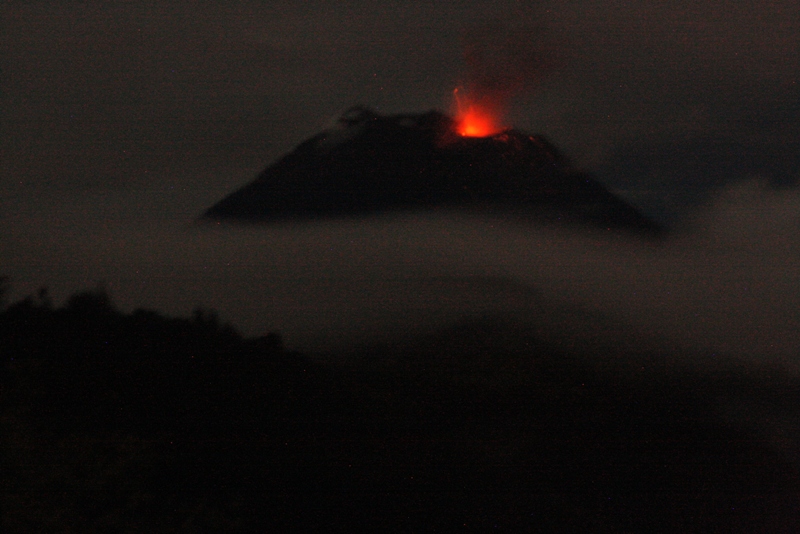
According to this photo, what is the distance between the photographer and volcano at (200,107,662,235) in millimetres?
32250

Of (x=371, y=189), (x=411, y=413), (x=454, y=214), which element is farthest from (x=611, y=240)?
(x=411, y=413)

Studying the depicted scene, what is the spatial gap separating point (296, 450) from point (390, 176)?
2792 cm

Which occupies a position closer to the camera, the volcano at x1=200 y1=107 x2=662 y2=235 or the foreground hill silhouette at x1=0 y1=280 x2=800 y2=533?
the foreground hill silhouette at x1=0 y1=280 x2=800 y2=533

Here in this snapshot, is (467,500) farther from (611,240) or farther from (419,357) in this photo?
(611,240)

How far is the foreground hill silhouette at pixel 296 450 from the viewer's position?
5.88 m

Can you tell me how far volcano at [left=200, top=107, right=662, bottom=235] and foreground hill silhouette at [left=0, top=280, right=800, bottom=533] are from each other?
830 inches

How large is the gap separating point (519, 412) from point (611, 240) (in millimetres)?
33019

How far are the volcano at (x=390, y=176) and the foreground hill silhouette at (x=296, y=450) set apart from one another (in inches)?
830

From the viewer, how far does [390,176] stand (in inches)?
1344

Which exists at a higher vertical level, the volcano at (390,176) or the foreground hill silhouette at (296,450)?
A: the volcano at (390,176)

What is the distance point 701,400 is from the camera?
53.1ft

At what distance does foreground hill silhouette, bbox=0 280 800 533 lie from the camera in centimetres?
588

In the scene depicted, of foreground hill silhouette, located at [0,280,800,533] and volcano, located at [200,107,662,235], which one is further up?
volcano, located at [200,107,662,235]

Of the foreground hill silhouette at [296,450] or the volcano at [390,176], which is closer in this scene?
the foreground hill silhouette at [296,450]
